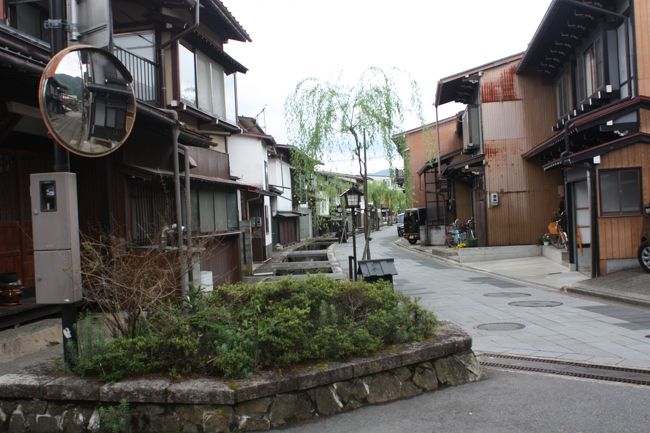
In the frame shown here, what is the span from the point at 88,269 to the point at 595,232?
13078 millimetres

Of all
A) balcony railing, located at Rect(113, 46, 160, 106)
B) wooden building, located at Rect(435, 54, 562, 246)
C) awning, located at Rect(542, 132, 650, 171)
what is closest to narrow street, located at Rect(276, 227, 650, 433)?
awning, located at Rect(542, 132, 650, 171)

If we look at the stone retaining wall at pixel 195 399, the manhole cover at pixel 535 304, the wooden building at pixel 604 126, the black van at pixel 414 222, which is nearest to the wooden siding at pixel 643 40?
the wooden building at pixel 604 126

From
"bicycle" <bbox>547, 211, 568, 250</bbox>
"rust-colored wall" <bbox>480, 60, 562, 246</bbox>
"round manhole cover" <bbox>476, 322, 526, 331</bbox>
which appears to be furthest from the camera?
"rust-colored wall" <bbox>480, 60, 562, 246</bbox>

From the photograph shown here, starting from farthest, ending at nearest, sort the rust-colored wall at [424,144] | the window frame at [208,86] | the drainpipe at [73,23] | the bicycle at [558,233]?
the rust-colored wall at [424,144] → the bicycle at [558,233] → the window frame at [208,86] → the drainpipe at [73,23]

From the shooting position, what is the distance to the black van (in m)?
39.8

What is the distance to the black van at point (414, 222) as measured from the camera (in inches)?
1569

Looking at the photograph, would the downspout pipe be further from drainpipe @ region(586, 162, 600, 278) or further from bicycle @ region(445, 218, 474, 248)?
bicycle @ region(445, 218, 474, 248)

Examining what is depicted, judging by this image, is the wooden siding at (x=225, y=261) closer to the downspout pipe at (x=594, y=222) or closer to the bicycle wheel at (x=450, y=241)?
the downspout pipe at (x=594, y=222)

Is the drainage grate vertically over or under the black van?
under

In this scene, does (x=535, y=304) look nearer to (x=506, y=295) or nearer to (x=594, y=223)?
(x=506, y=295)

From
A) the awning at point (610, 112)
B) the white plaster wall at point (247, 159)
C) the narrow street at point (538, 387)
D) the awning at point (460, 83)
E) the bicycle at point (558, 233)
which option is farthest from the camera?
the white plaster wall at point (247, 159)

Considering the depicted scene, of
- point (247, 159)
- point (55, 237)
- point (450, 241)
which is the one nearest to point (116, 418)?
point (55, 237)

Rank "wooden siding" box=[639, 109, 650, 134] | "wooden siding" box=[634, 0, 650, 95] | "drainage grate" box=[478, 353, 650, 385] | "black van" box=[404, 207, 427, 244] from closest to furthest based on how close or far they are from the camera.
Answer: "drainage grate" box=[478, 353, 650, 385] < "wooden siding" box=[639, 109, 650, 134] < "wooden siding" box=[634, 0, 650, 95] < "black van" box=[404, 207, 427, 244]

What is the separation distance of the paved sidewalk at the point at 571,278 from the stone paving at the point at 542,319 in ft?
0.97
